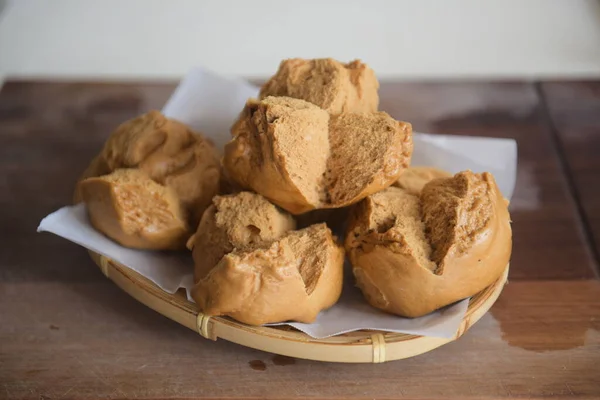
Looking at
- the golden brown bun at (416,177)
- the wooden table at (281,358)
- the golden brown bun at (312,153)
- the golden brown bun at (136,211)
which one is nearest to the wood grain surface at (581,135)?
the wooden table at (281,358)

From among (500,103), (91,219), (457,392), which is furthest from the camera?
(500,103)

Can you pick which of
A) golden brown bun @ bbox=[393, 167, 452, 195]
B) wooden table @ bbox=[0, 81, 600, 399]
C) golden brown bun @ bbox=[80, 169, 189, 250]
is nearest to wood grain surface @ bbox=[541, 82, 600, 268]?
wooden table @ bbox=[0, 81, 600, 399]

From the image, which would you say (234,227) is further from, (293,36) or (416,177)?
(293,36)

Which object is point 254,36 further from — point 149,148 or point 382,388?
point 382,388

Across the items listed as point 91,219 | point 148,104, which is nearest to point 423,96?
point 148,104

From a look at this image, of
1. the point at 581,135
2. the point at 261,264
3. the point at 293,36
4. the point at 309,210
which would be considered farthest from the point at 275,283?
the point at 293,36

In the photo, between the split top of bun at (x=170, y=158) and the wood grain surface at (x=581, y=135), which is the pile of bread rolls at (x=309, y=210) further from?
the wood grain surface at (x=581, y=135)

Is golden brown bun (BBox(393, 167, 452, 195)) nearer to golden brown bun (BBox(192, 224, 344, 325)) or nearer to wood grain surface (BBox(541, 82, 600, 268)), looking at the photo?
golden brown bun (BBox(192, 224, 344, 325))
